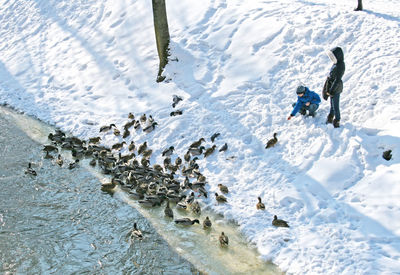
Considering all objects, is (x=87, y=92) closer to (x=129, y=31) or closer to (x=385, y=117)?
(x=129, y=31)

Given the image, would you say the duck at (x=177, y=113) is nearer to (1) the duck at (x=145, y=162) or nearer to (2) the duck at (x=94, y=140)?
(1) the duck at (x=145, y=162)

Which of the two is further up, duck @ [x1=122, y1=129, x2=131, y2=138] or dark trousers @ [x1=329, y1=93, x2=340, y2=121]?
dark trousers @ [x1=329, y1=93, x2=340, y2=121]

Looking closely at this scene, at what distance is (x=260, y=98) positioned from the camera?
12750 millimetres

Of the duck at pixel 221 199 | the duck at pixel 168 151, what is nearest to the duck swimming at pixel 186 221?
the duck at pixel 221 199

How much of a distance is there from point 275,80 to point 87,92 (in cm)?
660

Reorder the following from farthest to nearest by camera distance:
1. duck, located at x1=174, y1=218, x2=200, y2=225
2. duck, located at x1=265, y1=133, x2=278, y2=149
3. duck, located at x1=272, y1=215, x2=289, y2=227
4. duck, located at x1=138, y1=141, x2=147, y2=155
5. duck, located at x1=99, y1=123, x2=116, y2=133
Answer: duck, located at x1=99, y1=123, x2=116, y2=133 → duck, located at x1=138, y1=141, x2=147, y2=155 → duck, located at x1=265, y1=133, x2=278, y2=149 → duck, located at x1=174, y1=218, x2=200, y2=225 → duck, located at x1=272, y1=215, x2=289, y2=227

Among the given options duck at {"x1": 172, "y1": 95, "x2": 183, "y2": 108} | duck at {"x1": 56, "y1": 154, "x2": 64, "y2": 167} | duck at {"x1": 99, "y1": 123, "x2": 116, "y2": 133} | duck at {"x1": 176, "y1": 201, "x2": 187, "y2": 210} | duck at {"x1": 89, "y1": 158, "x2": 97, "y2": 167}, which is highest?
duck at {"x1": 56, "y1": 154, "x2": 64, "y2": 167}

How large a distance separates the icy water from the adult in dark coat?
385 cm

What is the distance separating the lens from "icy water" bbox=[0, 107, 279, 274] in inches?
333

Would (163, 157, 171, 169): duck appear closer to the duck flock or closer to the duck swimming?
the duck flock

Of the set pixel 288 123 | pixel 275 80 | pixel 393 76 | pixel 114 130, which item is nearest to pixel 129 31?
pixel 114 130

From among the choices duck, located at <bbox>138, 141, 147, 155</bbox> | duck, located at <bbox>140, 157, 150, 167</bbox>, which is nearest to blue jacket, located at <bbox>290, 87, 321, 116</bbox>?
duck, located at <bbox>140, 157, 150, 167</bbox>

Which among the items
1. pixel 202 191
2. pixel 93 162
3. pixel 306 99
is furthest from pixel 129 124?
pixel 306 99

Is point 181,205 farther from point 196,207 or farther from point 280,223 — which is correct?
point 280,223
